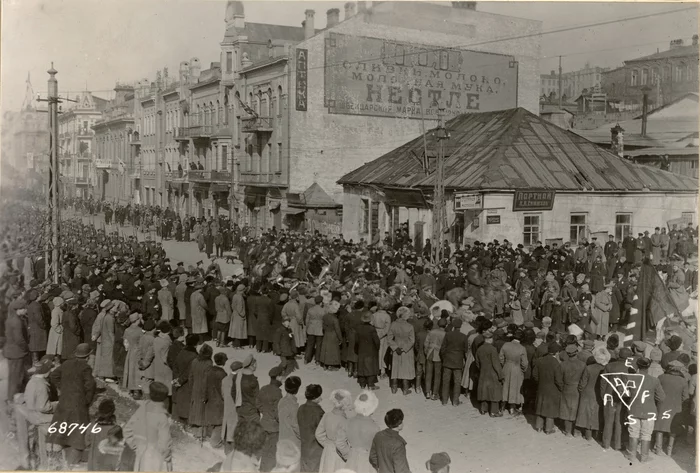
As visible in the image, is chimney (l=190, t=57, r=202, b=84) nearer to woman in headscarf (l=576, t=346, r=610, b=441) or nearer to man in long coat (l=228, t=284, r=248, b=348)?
man in long coat (l=228, t=284, r=248, b=348)

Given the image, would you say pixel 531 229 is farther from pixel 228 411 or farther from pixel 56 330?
pixel 228 411

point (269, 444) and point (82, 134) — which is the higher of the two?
point (82, 134)

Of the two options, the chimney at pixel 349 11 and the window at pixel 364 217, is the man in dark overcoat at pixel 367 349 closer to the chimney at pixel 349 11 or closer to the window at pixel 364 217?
the window at pixel 364 217

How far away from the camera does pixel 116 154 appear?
36.7 m

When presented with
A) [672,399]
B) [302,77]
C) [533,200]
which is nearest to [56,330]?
[672,399]

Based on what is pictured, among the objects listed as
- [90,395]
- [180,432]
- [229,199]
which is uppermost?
[229,199]

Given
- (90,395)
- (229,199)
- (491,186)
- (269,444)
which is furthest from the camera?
(229,199)

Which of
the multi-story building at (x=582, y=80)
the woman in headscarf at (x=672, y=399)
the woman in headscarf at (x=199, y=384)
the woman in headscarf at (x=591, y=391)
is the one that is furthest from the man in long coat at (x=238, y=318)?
the multi-story building at (x=582, y=80)

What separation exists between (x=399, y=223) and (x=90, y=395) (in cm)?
2067

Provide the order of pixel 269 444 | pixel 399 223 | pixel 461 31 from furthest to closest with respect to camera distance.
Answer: pixel 461 31
pixel 399 223
pixel 269 444

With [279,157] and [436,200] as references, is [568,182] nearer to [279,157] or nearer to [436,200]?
[436,200]

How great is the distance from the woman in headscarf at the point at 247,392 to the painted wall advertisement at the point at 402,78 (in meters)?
23.8

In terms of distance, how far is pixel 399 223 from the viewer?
29.0 meters

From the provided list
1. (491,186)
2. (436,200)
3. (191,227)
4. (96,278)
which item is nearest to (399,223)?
(491,186)
